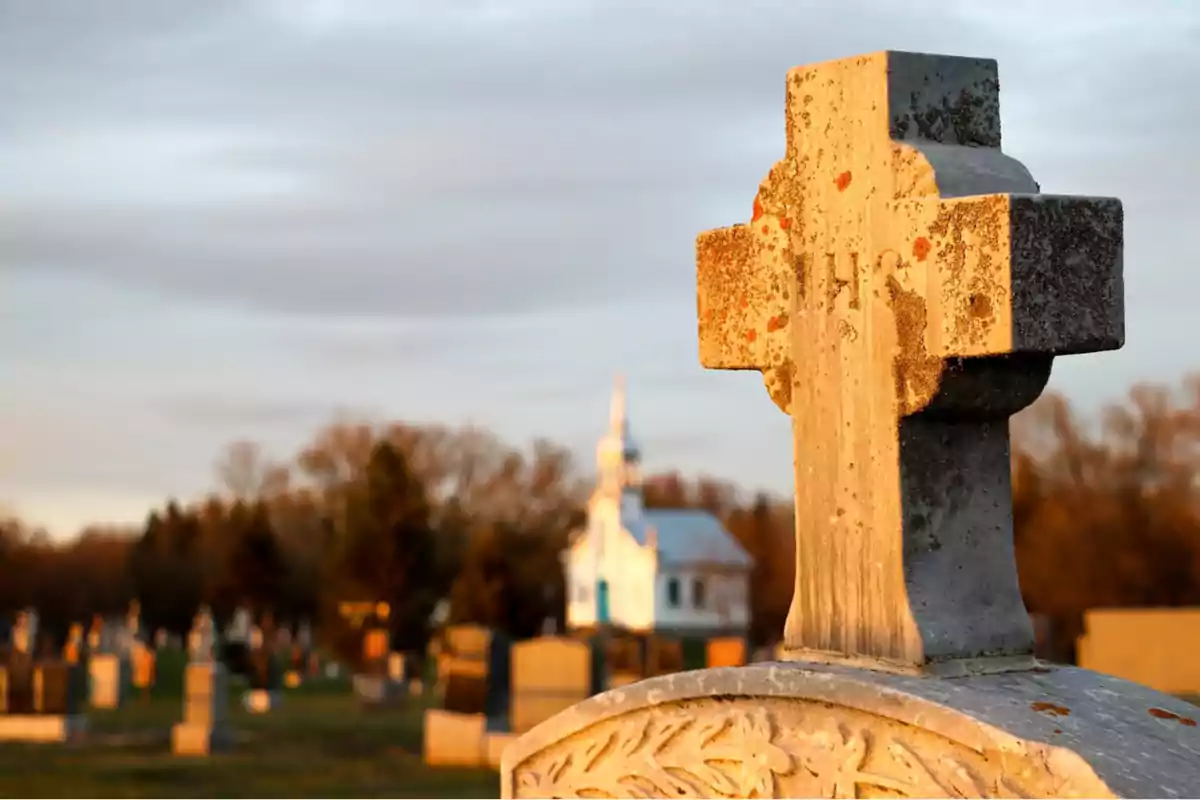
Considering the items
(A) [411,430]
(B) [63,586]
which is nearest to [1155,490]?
(B) [63,586]

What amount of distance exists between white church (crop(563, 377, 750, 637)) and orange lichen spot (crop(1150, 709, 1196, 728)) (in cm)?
7465

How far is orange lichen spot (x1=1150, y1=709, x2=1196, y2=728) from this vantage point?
395cm

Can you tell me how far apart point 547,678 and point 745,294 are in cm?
1682

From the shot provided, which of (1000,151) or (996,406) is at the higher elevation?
(1000,151)

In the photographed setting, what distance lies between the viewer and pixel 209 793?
17.1 metres

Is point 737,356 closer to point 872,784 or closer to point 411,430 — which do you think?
point 872,784

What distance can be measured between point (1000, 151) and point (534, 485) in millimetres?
69851

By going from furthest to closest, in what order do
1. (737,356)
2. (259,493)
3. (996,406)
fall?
(259,493)
(737,356)
(996,406)

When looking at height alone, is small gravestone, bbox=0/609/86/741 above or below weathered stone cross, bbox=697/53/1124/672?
below

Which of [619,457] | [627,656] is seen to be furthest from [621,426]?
[627,656]

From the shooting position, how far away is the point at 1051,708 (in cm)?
379

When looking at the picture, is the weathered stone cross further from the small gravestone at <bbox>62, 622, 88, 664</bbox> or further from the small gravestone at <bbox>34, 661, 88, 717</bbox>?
the small gravestone at <bbox>62, 622, 88, 664</bbox>

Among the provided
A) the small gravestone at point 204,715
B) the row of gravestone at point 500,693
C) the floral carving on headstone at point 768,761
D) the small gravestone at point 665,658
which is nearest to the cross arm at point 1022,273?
the floral carving on headstone at point 768,761

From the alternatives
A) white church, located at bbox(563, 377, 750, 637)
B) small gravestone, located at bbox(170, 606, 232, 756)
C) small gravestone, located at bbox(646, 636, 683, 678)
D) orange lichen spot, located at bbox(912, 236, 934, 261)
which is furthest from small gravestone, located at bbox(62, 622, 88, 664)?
white church, located at bbox(563, 377, 750, 637)
